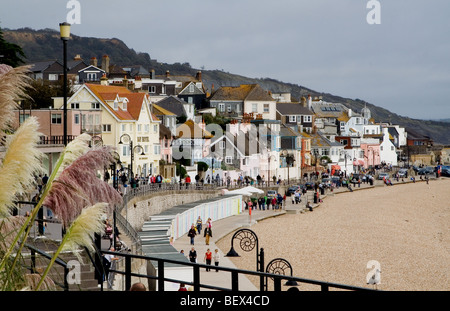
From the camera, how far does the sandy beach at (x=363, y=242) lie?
102 feet

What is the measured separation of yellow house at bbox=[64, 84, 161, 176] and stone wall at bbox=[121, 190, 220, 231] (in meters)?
4.75

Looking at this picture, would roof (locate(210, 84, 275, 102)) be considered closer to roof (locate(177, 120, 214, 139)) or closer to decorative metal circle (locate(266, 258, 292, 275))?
roof (locate(177, 120, 214, 139))

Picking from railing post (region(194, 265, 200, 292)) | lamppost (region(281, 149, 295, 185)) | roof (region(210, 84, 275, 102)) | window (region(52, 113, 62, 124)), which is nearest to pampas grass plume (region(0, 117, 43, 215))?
railing post (region(194, 265, 200, 292))

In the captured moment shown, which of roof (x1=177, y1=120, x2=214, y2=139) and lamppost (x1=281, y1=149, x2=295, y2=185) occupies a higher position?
roof (x1=177, y1=120, x2=214, y2=139)

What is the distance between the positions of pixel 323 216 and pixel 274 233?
12.5m

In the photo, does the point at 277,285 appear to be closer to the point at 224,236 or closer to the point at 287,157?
the point at 224,236

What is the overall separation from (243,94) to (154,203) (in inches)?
2498

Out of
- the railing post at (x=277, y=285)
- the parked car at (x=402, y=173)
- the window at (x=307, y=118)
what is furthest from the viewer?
the window at (x=307, y=118)

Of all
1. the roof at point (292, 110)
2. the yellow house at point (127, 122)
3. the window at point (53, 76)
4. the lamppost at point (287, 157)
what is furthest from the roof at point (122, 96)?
the window at point (53, 76)

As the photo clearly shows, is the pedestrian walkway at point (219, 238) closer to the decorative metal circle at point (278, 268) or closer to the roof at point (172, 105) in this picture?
the decorative metal circle at point (278, 268)

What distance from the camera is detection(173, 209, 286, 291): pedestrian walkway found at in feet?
78.3

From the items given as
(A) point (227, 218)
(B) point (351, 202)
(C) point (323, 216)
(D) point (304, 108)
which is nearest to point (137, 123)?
(A) point (227, 218)

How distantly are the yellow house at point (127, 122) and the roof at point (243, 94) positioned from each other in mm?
43590
